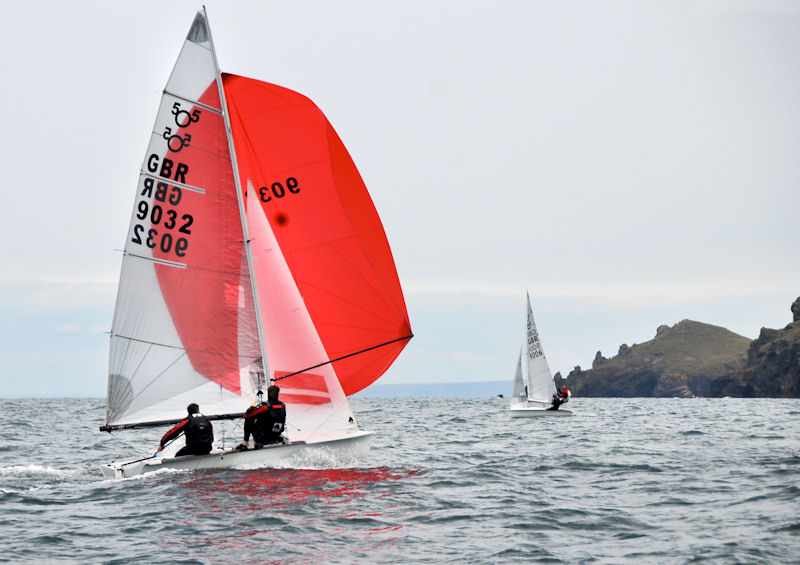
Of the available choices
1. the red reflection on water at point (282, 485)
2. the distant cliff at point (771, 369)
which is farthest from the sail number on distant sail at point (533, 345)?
the distant cliff at point (771, 369)

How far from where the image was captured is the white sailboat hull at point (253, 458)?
1450cm

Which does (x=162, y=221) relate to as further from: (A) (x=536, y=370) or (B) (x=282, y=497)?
(A) (x=536, y=370)

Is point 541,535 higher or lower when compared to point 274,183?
lower

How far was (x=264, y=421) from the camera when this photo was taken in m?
14.9

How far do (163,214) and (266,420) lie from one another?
4456mm

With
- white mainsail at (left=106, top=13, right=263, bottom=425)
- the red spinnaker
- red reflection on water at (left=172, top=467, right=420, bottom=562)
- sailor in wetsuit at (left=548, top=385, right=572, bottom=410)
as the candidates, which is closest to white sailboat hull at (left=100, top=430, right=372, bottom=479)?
red reflection on water at (left=172, top=467, right=420, bottom=562)

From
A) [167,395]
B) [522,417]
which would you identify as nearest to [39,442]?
[167,395]

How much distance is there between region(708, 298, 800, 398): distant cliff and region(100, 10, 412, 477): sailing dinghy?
444 feet

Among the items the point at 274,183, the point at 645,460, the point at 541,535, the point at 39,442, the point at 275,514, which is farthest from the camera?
the point at 39,442

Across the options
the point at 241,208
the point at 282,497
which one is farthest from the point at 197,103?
the point at 282,497

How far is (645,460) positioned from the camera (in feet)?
60.3

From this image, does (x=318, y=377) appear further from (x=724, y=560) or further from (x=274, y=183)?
(x=724, y=560)

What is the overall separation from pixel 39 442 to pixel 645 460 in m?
19.7

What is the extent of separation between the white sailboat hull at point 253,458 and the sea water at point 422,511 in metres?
0.20
